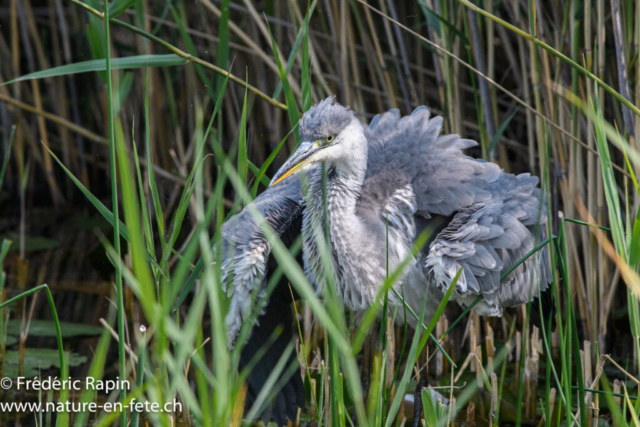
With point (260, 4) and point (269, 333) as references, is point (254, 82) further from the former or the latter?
point (269, 333)

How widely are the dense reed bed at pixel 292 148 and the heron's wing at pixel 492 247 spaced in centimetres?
19

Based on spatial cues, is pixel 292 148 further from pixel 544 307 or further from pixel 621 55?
pixel 621 55

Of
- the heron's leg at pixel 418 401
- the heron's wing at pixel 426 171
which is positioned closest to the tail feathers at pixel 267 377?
the heron's leg at pixel 418 401

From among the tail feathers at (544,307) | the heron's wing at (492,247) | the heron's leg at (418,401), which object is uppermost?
the heron's wing at (492,247)

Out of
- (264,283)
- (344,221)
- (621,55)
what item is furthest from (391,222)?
(621,55)

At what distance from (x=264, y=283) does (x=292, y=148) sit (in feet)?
4.73

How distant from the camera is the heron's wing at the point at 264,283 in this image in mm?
2170

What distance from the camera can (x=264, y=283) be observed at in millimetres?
2301

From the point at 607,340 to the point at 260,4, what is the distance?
8.29 feet

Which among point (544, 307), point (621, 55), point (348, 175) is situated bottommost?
point (544, 307)

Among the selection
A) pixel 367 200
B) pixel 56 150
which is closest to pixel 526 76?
pixel 367 200

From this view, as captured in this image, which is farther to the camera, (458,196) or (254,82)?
(254,82)

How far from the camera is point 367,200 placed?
2395mm

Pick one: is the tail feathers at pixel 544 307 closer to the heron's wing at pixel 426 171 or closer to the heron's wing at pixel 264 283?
the heron's wing at pixel 426 171
